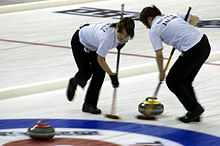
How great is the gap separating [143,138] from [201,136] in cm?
61

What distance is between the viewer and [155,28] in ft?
18.7

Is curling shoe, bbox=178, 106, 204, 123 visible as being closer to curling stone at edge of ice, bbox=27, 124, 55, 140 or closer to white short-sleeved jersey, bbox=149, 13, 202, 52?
white short-sleeved jersey, bbox=149, 13, 202, 52

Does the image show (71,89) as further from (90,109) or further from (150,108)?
(150,108)

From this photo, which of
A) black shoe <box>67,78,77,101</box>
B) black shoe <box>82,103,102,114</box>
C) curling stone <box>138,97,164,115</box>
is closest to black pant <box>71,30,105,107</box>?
black shoe <box>82,103,102,114</box>

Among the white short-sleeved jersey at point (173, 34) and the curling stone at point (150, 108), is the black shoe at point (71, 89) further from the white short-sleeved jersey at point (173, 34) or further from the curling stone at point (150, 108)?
the white short-sleeved jersey at point (173, 34)

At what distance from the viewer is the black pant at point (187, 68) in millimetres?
5772

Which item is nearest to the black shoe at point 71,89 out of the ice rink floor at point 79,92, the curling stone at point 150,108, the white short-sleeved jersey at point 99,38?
the ice rink floor at point 79,92

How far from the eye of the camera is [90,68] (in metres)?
6.41

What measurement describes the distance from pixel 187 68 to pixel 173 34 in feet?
1.31

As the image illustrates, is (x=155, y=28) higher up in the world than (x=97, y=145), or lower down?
higher up

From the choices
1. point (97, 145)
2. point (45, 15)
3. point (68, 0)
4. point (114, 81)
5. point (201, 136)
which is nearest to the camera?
point (97, 145)

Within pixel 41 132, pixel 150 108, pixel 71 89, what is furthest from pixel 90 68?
pixel 41 132

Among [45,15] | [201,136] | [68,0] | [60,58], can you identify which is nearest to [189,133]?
[201,136]

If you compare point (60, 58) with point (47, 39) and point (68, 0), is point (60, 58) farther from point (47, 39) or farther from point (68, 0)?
point (68, 0)
